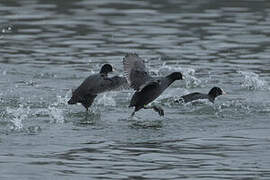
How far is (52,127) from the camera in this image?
10352 mm

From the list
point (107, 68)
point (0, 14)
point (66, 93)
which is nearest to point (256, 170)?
point (107, 68)

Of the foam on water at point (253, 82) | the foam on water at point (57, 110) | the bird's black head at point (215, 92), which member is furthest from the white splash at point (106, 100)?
the foam on water at point (253, 82)

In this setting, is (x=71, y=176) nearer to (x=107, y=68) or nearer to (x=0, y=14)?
(x=107, y=68)

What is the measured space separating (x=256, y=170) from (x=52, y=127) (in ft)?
9.49

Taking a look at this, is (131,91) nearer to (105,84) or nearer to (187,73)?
(187,73)

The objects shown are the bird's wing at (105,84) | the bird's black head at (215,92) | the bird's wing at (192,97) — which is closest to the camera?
the bird's wing at (105,84)

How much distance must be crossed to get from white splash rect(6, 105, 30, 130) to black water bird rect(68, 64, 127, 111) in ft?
1.91

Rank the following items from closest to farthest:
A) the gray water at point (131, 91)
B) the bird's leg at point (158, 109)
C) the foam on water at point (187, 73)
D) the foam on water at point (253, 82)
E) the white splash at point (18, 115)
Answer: the gray water at point (131, 91) < the white splash at point (18, 115) < the bird's leg at point (158, 109) < the foam on water at point (253, 82) < the foam on water at point (187, 73)

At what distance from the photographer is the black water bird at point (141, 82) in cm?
1071

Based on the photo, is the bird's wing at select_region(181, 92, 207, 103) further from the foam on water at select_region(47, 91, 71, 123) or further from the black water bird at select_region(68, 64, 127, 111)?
the foam on water at select_region(47, 91, 71, 123)

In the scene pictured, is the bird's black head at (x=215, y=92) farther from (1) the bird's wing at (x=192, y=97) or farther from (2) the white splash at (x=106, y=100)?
(2) the white splash at (x=106, y=100)

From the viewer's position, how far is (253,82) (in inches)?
519

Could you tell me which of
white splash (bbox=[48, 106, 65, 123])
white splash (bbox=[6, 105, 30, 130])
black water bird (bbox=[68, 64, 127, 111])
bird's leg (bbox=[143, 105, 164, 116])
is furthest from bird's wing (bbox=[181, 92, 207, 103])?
white splash (bbox=[6, 105, 30, 130])

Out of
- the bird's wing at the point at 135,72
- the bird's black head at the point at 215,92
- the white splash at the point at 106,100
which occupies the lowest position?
the white splash at the point at 106,100
